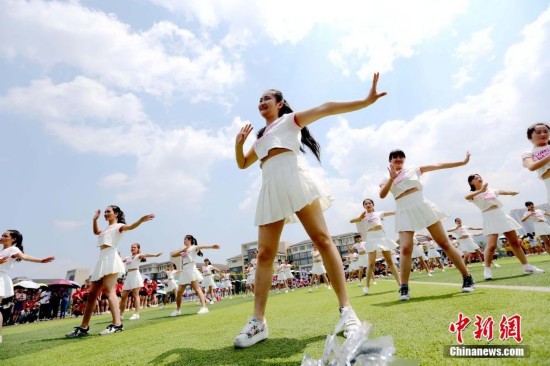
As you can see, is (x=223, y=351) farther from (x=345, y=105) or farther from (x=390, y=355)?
(x=345, y=105)

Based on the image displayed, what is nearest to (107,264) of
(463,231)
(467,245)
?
(463,231)

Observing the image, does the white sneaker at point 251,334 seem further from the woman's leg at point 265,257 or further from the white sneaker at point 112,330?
the white sneaker at point 112,330

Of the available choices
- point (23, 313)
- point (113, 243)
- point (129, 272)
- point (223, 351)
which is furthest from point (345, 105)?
point (23, 313)

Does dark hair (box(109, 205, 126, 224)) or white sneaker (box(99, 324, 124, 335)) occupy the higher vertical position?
dark hair (box(109, 205, 126, 224))

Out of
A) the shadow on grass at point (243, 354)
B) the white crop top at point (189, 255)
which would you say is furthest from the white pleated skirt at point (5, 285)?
the shadow on grass at point (243, 354)

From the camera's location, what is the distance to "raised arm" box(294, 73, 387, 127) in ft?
10.5

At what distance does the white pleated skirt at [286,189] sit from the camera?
3205 mm

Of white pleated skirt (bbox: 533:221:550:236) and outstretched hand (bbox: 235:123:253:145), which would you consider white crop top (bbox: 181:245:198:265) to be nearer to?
outstretched hand (bbox: 235:123:253:145)

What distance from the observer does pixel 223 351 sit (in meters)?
2.91

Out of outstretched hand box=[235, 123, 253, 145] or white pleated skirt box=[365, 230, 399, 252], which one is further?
white pleated skirt box=[365, 230, 399, 252]

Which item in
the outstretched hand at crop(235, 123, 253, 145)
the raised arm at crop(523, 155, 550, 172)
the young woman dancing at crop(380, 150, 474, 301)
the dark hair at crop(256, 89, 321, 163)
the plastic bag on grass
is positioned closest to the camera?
the plastic bag on grass

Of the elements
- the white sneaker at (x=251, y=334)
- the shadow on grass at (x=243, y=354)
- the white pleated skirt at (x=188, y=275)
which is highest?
the white pleated skirt at (x=188, y=275)

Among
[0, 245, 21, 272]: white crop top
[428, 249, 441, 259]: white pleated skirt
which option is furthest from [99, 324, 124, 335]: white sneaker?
[428, 249, 441, 259]: white pleated skirt

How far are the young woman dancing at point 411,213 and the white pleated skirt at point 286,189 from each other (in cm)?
249
